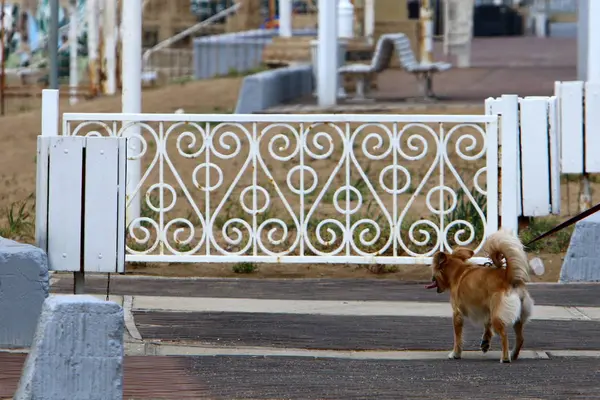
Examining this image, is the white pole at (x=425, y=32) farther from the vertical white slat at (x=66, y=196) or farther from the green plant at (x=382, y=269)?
the vertical white slat at (x=66, y=196)

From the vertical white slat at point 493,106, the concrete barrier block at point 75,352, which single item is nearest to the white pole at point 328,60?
the vertical white slat at point 493,106

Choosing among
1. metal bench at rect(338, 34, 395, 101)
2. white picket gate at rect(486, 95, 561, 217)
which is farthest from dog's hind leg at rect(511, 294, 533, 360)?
metal bench at rect(338, 34, 395, 101)

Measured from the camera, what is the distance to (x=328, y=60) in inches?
738

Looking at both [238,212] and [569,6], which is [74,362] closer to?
[238,212]

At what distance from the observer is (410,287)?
1022 cm

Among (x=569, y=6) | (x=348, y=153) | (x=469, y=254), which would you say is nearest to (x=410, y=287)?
(x=348, y=153)

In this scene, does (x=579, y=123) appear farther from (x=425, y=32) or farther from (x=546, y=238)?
(x=425, y=32)

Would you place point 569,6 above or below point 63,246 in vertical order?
above

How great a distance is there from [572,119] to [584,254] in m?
1.87

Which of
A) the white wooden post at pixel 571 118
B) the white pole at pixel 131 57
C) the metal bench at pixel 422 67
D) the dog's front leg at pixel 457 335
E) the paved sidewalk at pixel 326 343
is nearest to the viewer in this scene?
the paved sidewalk at pixel 326 343

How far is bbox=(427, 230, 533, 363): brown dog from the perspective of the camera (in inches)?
288

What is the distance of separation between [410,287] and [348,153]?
1.03m

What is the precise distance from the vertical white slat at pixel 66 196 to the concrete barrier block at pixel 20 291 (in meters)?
0.11

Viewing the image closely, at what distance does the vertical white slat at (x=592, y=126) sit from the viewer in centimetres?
1173
